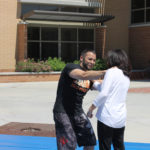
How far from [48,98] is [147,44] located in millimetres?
12959

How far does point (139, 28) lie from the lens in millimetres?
23312

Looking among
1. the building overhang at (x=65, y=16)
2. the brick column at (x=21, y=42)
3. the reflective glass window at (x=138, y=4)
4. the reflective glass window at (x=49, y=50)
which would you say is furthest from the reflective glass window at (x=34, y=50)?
the reflective glass window at (x=138, y=4)

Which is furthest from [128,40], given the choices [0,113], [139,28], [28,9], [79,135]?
[79,135]

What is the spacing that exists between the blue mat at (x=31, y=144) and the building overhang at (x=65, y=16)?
540 inches

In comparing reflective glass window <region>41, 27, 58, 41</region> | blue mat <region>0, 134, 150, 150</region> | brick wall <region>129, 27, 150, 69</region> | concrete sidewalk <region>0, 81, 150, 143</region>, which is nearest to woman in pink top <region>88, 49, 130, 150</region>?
blue mat <region>0, 134, 150, 150</region>

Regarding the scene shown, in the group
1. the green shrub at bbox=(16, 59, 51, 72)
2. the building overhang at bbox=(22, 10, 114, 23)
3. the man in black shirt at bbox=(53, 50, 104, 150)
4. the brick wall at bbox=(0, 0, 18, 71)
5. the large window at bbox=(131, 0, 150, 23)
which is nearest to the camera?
the man in black shirt at bbox=(53, 50, 104, 150)

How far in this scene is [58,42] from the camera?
893 inches

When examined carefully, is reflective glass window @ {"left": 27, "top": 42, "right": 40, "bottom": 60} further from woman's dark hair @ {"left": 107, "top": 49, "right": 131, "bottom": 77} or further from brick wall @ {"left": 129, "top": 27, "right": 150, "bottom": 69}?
woman's dark hair @ {"left": 107, "top": 49, "right": 131, "bottom": 77}

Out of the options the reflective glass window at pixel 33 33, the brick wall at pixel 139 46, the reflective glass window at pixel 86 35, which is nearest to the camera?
the reflective glass window at pixel 33 33

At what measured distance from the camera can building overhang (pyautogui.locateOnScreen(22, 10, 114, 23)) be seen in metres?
19.5

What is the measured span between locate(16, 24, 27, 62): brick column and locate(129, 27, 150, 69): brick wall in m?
8.63

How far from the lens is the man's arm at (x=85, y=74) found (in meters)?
3.48

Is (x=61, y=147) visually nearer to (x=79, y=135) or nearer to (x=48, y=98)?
(x=79, y=135)

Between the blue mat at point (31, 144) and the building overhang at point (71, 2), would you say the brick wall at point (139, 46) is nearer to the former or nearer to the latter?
the building overhang at point (71, 2)
